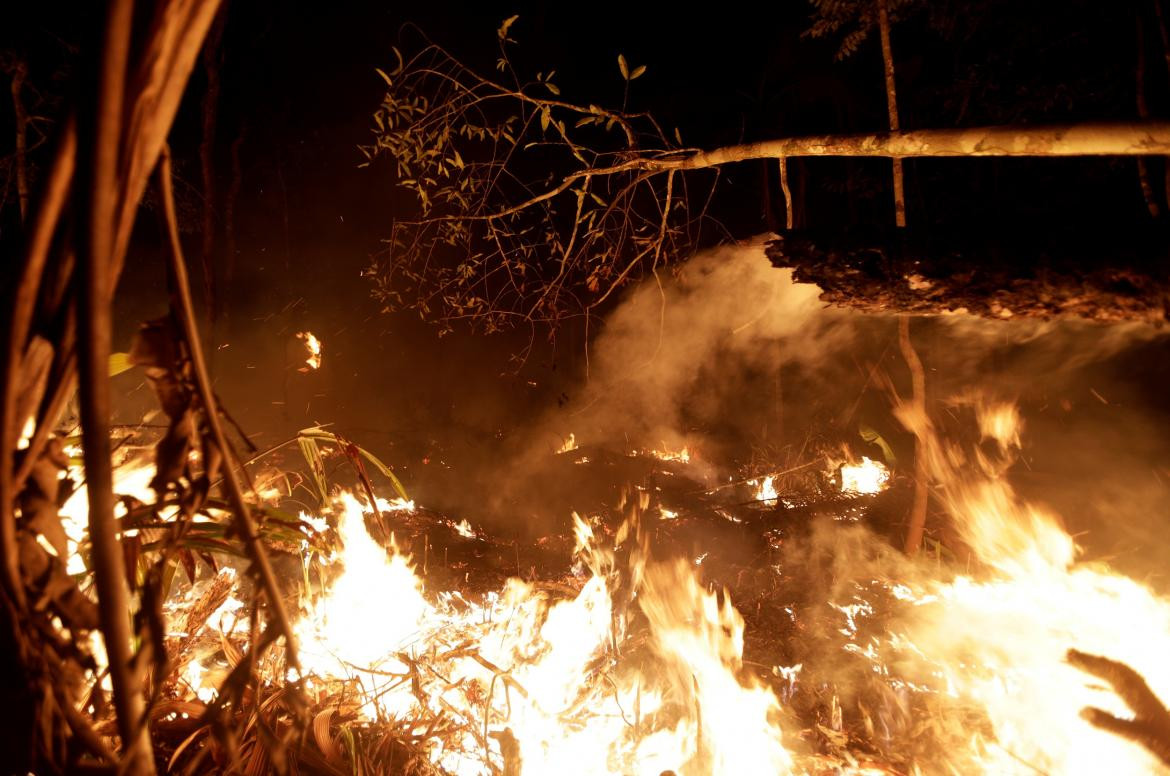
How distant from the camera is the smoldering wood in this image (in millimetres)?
2059

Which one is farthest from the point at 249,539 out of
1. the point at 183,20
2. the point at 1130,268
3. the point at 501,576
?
the point at 501,576

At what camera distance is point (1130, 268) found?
205 cm

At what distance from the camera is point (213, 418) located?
40.0 inches

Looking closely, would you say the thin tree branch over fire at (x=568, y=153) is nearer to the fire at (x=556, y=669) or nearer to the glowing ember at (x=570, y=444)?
the glowing ember at (x=570, y=444)

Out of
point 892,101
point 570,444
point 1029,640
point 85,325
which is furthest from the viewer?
point 570,444

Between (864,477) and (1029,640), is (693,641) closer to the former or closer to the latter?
(1029,640)

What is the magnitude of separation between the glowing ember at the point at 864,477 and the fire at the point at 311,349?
30.6 feet

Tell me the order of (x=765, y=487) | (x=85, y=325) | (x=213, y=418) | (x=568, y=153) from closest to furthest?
1. (x=85, y=325)
2. (x=213, y=418)
3. (x=765, y=487)
4. (x=568, y=153)

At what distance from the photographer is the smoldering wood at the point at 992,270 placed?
206 cm

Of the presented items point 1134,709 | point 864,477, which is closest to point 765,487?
point 864,477

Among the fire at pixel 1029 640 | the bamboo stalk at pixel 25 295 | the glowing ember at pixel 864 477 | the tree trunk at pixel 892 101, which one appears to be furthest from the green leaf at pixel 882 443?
the bamboo stalk at pixel 25 295

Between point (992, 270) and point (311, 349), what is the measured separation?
399 inches

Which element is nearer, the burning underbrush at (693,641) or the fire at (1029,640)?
the burning underbrush at (693,641)

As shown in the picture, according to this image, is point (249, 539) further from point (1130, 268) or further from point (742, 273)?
point (742, 273)
